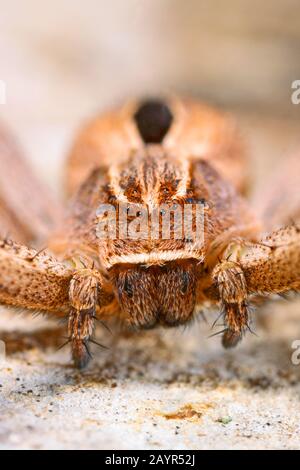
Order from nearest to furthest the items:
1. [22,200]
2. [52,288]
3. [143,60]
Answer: [52,288] → [22,200] → [143,60]

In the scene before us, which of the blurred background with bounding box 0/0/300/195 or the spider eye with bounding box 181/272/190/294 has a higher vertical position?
the blurred background with bounding box 0/0/300/195

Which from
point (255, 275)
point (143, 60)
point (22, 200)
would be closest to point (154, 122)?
point (22, 200)

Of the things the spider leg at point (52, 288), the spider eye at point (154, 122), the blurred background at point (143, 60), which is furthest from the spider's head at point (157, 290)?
the blurred background at point (143, 60)

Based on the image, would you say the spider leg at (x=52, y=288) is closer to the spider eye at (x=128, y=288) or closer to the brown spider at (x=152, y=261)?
the brown spider at (x=152, y=261)

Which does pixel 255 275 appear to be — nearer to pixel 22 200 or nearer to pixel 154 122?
pixel 154 122

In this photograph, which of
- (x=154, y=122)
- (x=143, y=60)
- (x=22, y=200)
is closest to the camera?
(x=154, y=122)

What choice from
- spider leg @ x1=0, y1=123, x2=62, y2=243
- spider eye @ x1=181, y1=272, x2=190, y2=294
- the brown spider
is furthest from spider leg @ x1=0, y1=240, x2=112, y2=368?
spider leg @ x1=0, y1=123, x2=62, y2=243

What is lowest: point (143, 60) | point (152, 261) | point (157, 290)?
point (157, 290)

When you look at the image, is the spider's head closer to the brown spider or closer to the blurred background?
the brown spider

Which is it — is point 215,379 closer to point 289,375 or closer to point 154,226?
point 289,375

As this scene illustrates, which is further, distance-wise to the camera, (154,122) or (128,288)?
(154,122)
